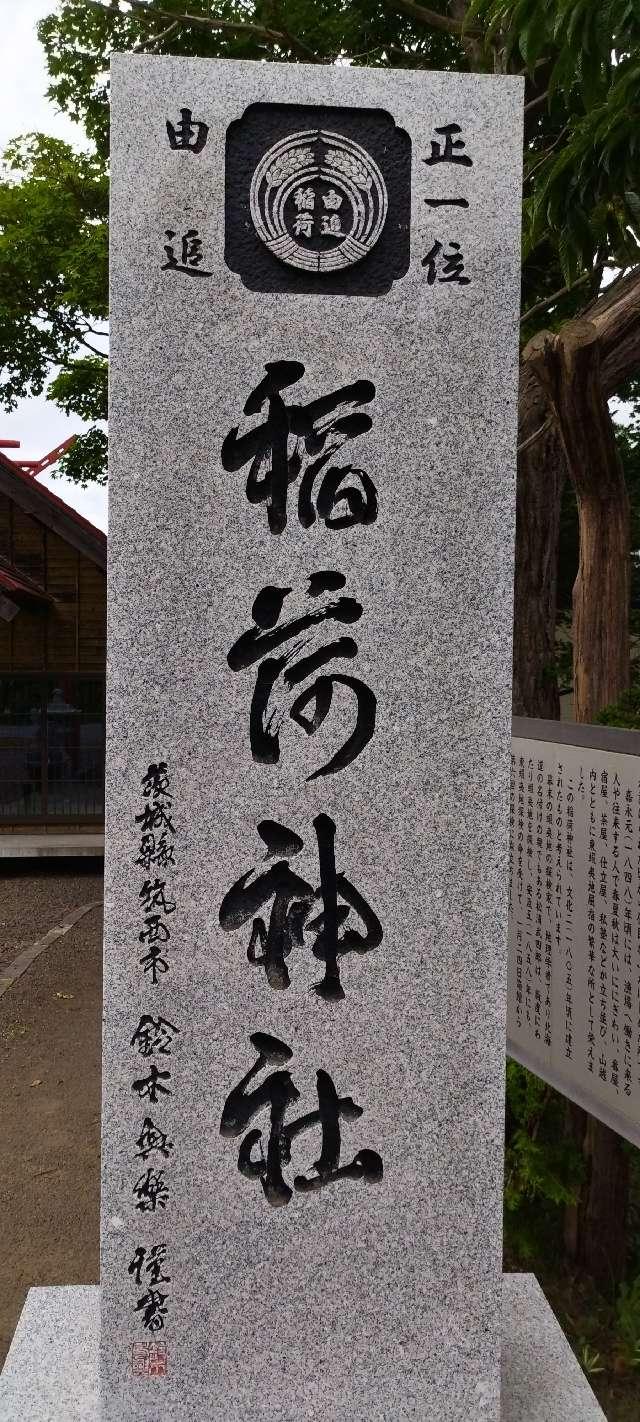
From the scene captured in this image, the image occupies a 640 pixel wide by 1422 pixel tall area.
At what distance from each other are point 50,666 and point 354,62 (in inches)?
312

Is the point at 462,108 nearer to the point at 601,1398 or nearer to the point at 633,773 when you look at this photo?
the point at 633,773

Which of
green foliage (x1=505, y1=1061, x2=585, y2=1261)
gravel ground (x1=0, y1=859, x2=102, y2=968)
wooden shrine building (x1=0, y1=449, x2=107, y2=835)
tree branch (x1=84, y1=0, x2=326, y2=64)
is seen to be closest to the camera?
green foliage (x1=505, y1=1061, x2=585, y2=1261)

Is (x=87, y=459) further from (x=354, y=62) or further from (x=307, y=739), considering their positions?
(x=307, y=739)

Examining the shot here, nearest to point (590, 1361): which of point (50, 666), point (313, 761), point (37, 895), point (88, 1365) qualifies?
point (88, 1365)

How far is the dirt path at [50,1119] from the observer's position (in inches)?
207

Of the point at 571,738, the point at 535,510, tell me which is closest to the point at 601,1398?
the point at 571,738

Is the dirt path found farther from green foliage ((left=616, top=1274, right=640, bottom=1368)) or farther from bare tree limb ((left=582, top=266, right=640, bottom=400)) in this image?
bare tree limb ((left=582, top=266, right=640, bottom=400))

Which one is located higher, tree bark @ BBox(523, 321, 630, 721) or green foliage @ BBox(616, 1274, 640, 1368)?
tree bark @ BBox(523, 321, 630, 721)

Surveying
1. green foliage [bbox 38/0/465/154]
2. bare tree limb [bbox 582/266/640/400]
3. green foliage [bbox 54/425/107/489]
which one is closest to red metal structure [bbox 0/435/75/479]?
green foliage [bbox 54/425/107/489]

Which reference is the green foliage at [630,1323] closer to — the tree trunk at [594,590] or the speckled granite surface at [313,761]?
the tree trunk at [594,590]

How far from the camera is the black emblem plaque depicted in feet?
9.52

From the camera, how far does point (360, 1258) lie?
2.98m

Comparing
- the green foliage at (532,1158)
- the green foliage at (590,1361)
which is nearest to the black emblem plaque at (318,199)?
the green foliage at (532,1158)

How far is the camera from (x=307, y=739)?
2928 mm
